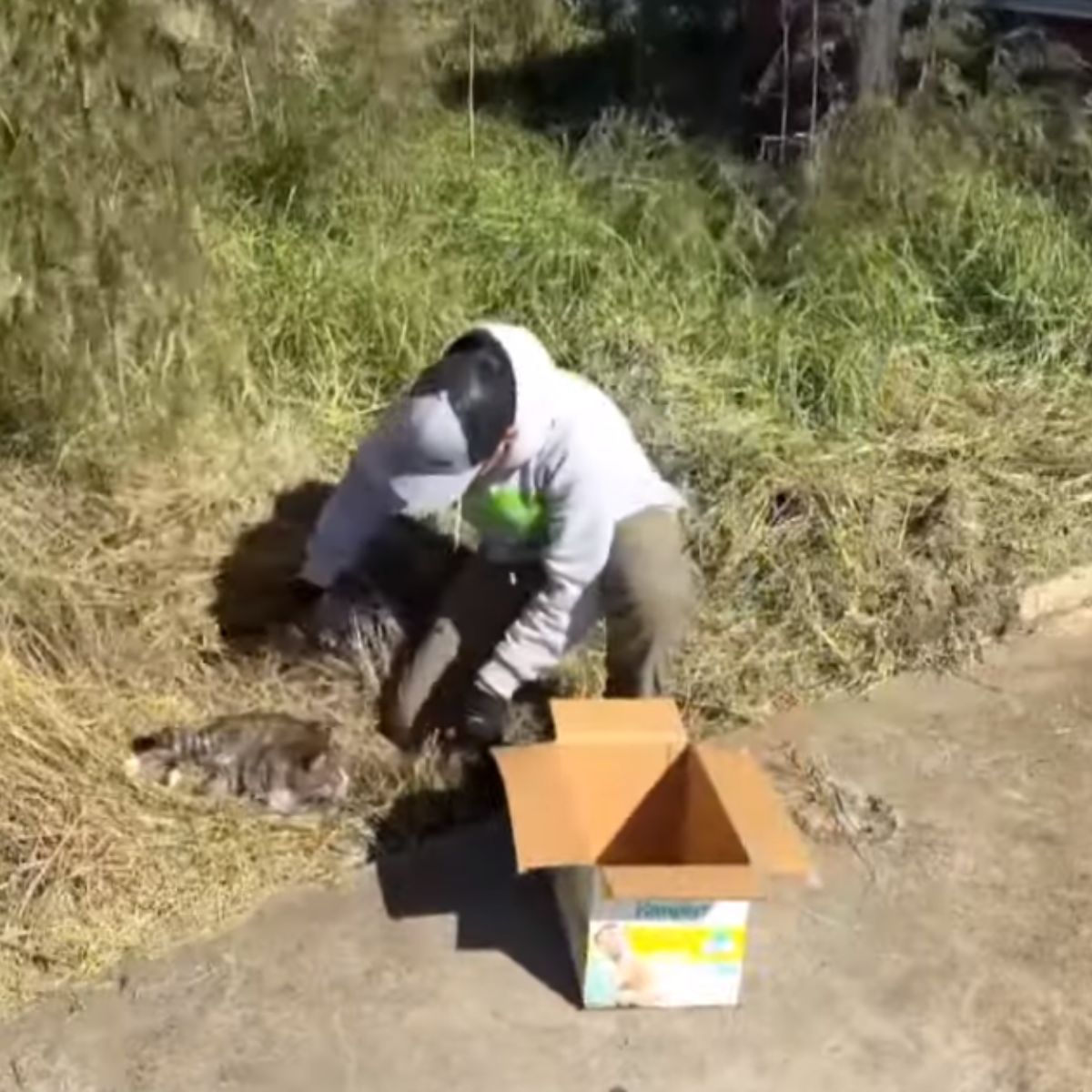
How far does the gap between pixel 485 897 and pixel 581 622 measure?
0.61m

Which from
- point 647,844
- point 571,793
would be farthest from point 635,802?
point 571,793

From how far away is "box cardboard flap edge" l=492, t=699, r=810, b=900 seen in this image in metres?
3.57

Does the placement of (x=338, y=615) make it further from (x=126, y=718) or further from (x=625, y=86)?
(x=625, y=86)

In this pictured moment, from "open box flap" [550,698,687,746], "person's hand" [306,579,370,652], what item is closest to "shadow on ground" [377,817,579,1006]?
"open box flap" [550,698,687,746]

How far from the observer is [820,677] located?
191 inches

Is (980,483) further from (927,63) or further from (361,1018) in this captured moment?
(361,1018)

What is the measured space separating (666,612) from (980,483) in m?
1.48

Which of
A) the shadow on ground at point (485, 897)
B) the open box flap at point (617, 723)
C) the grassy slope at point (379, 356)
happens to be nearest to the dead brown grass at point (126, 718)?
the grassy slope at point (379, 356)

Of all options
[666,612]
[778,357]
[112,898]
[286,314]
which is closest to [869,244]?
[778,357]

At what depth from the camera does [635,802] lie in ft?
13.3

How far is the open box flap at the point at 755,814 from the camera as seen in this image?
3.64m

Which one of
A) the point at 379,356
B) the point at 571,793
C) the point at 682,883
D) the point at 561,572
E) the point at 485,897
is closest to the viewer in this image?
the point at 682,883

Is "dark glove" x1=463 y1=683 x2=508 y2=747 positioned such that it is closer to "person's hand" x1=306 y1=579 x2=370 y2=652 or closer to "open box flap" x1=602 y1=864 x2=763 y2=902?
"person's hand" x1=306 y1=579 x2=370 y2=652

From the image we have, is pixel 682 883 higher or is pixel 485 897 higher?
pixel 682 883
